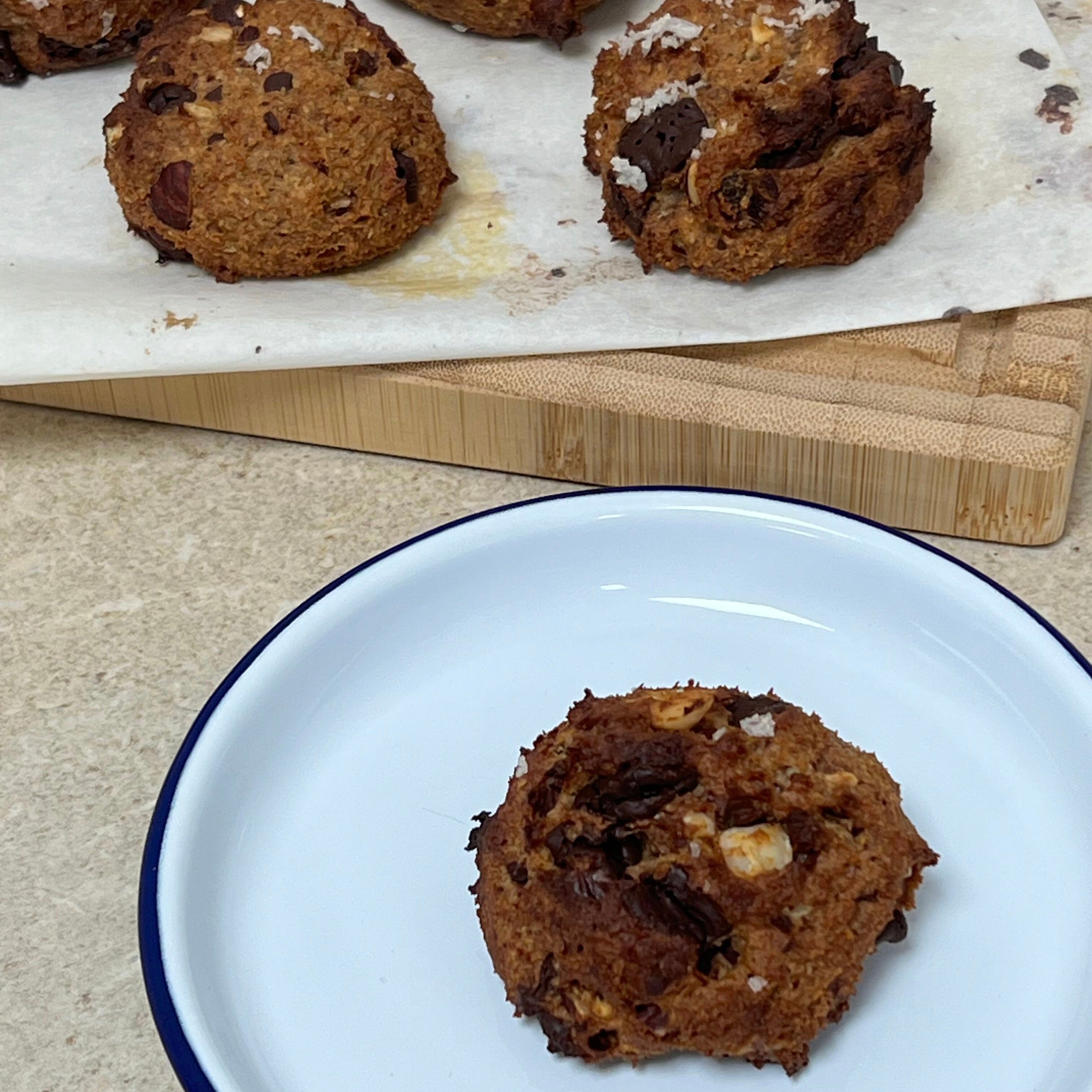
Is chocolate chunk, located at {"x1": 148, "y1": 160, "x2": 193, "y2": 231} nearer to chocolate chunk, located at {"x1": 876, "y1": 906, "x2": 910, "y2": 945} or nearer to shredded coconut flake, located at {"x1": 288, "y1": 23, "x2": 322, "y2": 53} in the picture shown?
shredded coconut flake, located at {"x1": 288, "y1": 23, "x2": 322, "y2": 53}

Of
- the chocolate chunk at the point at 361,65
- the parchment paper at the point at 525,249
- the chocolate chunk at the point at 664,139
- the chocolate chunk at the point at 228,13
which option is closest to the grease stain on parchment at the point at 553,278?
the parchment paper at the point at 525,249

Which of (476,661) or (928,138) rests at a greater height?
(928,138)

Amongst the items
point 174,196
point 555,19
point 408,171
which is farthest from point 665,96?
point 174,196

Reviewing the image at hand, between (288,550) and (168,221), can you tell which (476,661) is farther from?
(168,221)

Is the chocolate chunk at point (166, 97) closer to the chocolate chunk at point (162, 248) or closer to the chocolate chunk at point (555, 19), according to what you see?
the chocolate chunk at point (162, 248)

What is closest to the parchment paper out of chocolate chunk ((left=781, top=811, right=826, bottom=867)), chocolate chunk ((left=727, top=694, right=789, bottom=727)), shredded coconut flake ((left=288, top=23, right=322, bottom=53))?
shredded coconut flake ((left=288, top=23, right=322, bottom=53))

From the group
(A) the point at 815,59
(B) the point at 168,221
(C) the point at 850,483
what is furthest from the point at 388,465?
(A) the point at 815,59

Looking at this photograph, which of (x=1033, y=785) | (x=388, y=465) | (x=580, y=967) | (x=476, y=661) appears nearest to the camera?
(x=580, y=967)

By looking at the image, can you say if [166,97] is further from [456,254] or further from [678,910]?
[678,910]
